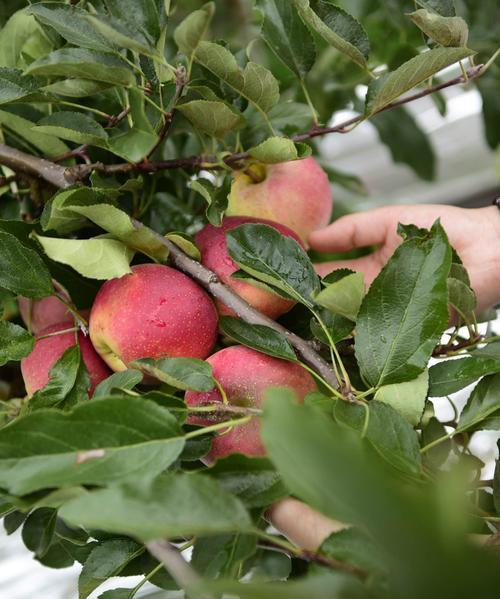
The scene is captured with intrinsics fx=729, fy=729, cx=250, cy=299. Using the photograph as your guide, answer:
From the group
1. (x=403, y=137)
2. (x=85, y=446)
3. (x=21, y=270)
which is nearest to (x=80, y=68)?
(x=21, y=270)

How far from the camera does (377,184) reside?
208 cm

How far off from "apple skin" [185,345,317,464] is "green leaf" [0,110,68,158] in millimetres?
242

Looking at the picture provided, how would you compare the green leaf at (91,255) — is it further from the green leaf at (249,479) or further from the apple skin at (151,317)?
the green leaf at (249,479)

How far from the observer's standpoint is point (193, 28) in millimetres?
458

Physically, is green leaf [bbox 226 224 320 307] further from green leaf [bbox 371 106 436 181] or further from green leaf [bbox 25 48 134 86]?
green leaf [bbox 371 106 436 181]

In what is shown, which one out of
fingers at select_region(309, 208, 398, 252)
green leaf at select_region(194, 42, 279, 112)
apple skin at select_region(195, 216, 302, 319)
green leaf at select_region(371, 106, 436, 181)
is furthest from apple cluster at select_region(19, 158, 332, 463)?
green leaf at select_region(371, 106, 436, 181)

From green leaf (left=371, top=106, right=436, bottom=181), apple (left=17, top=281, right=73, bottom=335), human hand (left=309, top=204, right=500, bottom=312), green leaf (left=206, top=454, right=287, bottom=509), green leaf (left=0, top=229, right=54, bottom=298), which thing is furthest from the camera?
green leaf (left=371, top=106, right=436, bottom=181)

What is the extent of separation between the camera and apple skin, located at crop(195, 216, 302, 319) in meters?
0.58

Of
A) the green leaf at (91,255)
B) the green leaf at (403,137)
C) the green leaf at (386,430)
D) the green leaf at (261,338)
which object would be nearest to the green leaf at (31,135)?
the green leaf at (91,255)

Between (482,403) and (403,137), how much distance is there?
2.36ft

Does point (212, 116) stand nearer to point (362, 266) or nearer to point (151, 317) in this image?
point (151, 317)

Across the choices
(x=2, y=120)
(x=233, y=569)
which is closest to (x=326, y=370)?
(x=233, y=569)

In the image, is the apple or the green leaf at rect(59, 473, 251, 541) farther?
the apple

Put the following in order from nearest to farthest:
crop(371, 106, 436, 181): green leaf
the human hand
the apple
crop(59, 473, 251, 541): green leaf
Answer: crop(59, 473, 251, 541): green leaf
the apple
the human hand
crop(371, 106, 436, 181): green leaf
